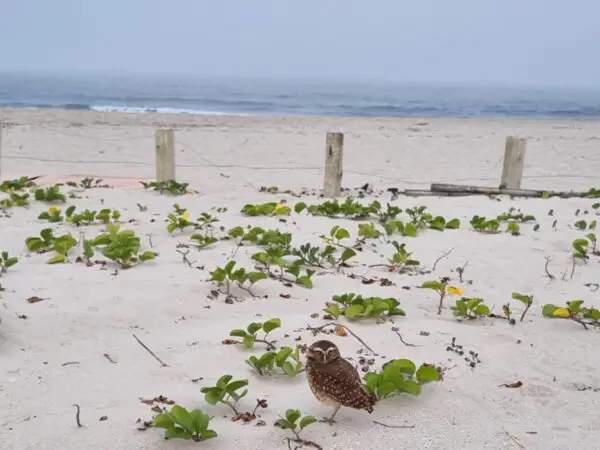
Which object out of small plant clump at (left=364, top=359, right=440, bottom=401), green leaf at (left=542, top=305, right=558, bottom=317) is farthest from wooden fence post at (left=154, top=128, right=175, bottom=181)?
small plant clump at (left=364, top=359, right=440, bottom=401)

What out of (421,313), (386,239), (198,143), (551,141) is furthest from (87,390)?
(551,141)

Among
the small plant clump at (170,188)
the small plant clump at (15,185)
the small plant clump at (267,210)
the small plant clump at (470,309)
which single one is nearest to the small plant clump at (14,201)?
the small plant clump at (15,185)

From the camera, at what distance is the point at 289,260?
454 centimetres

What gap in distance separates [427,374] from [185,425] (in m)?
0.98

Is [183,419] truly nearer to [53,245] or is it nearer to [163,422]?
[163,422]

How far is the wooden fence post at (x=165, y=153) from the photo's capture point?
26.9 feet

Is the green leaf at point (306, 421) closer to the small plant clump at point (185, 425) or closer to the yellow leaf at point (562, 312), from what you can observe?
the small plant clump at point (185, 425)

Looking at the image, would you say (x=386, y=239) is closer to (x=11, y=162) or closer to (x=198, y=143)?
(x=11, y=162)

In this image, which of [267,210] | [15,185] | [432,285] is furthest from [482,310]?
[15,185]

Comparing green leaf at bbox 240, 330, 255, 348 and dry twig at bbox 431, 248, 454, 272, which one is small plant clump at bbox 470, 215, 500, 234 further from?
Answer: green leaf at bbox 240, 330, 255, 348

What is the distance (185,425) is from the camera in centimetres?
210

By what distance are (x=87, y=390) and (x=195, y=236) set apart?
2248 mm

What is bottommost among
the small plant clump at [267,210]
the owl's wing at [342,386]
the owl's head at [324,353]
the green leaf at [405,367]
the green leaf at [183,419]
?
the small plant clump at [267,210]

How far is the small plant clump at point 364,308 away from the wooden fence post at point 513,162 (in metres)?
5.63
